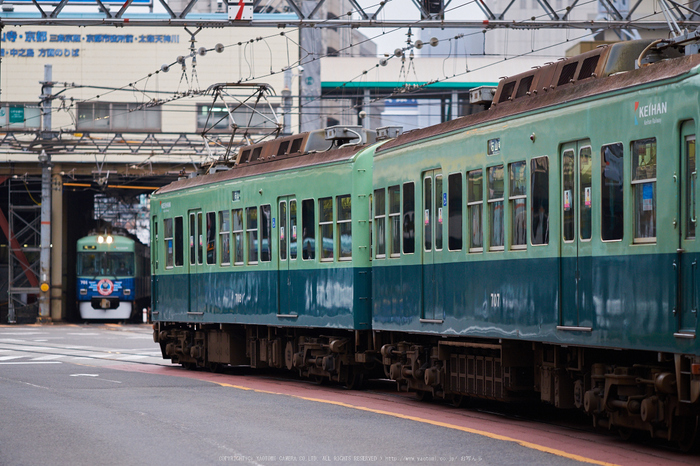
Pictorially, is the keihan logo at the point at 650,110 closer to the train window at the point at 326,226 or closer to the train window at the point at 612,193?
the train window at the point at 612,193

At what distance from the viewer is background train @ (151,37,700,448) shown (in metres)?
9.43

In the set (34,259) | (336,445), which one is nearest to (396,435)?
(336,445)

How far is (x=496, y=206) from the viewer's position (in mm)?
12312

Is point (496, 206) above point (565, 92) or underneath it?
underneath

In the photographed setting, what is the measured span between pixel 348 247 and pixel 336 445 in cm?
589

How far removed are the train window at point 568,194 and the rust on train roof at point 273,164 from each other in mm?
5512

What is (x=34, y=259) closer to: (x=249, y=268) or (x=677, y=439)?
(x=249, y=268)

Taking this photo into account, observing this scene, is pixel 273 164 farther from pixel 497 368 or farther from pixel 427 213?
pixel 497 368

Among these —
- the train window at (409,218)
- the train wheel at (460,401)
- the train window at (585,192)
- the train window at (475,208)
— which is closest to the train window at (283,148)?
the train window at (409,218)

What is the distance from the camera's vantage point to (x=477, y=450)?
9938 millimetres

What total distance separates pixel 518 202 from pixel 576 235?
4.20 ft

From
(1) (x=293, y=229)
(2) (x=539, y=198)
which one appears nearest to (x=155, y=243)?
(1) (x=293, y=229)

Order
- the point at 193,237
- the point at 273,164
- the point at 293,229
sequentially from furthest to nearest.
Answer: the point at 193,237 < the point at 273,164 < the point at 293,229

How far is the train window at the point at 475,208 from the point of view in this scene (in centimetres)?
1264
